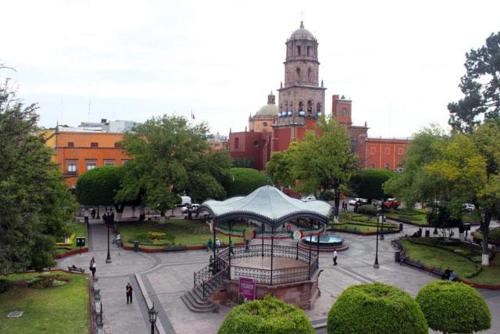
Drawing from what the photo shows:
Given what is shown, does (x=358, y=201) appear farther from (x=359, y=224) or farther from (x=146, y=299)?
(x=146, y=299)

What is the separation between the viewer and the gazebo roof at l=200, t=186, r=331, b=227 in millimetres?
23375

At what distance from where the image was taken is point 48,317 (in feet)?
61.6

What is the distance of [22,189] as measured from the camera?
63.7 feet

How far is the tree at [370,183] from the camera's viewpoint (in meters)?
56.1

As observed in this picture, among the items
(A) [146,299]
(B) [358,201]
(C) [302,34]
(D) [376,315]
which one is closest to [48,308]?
(A) [146,299]

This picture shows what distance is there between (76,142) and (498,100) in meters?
47.1

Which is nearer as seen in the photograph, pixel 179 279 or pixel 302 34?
pixel 179 279

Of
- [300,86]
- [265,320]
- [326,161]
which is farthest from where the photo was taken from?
[300,86]

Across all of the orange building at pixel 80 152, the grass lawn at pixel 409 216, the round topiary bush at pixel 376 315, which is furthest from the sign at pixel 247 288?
the orange building at pixel 80 152

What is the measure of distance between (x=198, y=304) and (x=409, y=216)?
35.0 metres

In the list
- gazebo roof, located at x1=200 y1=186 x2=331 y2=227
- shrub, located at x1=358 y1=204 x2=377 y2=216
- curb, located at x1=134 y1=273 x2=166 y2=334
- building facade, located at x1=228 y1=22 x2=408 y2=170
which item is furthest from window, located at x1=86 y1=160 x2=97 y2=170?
gazebo roof, located at x1=200 y1=186 x2=331 y2=227

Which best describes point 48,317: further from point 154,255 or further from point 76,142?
point 76,142

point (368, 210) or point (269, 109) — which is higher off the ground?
point (269, 109)

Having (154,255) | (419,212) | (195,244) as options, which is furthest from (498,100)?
(154,255)
